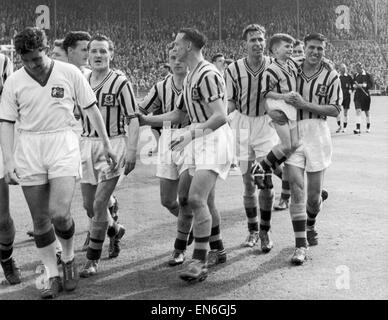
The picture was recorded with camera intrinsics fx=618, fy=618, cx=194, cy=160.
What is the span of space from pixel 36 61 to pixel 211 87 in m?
1.42

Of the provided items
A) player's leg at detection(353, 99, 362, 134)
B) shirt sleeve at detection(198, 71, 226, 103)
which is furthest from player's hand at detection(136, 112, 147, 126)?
player's leg at detection(353, 99, 362, 134)

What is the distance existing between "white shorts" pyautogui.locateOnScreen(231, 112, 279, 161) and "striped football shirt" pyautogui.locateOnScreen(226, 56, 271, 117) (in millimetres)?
87

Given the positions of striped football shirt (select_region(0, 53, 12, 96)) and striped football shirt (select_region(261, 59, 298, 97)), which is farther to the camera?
striped football shirt (select_region(261, 59, 298, 97))

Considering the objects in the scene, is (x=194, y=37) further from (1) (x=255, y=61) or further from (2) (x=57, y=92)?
(1) (x=255, y=61)

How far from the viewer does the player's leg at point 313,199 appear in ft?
20.3

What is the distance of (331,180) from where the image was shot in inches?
411

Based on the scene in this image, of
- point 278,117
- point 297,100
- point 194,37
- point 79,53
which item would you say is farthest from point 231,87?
point 79,53

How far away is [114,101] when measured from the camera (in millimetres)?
5633

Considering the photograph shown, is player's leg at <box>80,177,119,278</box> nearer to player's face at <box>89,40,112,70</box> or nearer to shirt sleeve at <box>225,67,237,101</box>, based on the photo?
player's face at <box>89,40,112,70</box>

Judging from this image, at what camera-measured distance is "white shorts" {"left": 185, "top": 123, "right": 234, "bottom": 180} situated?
523 centimetres

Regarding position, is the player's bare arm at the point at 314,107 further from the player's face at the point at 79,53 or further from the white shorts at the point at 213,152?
the player's face at the point at 79,53

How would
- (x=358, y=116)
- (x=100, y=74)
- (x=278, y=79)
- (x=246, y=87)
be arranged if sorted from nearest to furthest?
(x=100, y=74) → (x=278, y=79) → (x=246, y=87) → (x=358, y=116)
